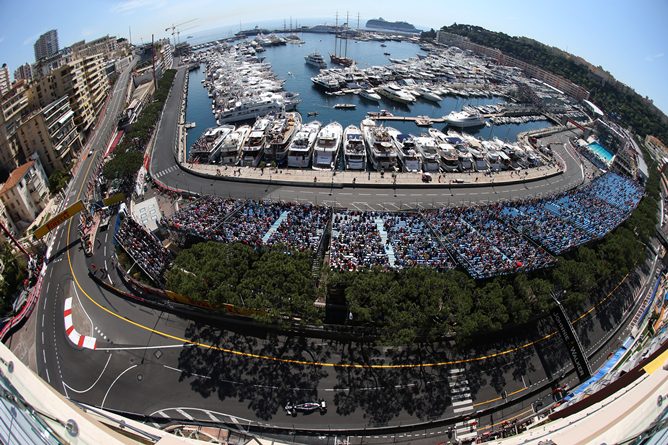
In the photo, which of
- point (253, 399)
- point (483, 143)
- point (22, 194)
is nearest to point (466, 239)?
point (253, 399)

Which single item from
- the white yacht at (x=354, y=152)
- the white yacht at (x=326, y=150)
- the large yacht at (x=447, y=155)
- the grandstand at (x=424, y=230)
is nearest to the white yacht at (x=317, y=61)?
the white yacht at (x=326, y=150)

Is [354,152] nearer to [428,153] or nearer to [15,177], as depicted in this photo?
[428,153]

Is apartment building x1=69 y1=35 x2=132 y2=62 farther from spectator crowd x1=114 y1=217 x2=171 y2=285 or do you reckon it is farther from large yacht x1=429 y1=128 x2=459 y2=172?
large yacht x1=429 y1=128 x2=459 y2=172

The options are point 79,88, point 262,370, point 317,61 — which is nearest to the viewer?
point 262,370

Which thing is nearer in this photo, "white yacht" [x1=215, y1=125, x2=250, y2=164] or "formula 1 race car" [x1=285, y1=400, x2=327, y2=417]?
"formula 1 race car" [x1=285, y1=400, x2=327, y2=417]

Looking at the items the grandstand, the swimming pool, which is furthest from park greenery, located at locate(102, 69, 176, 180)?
the swimming pool

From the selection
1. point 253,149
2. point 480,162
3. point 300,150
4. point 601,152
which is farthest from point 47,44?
point 601,152
